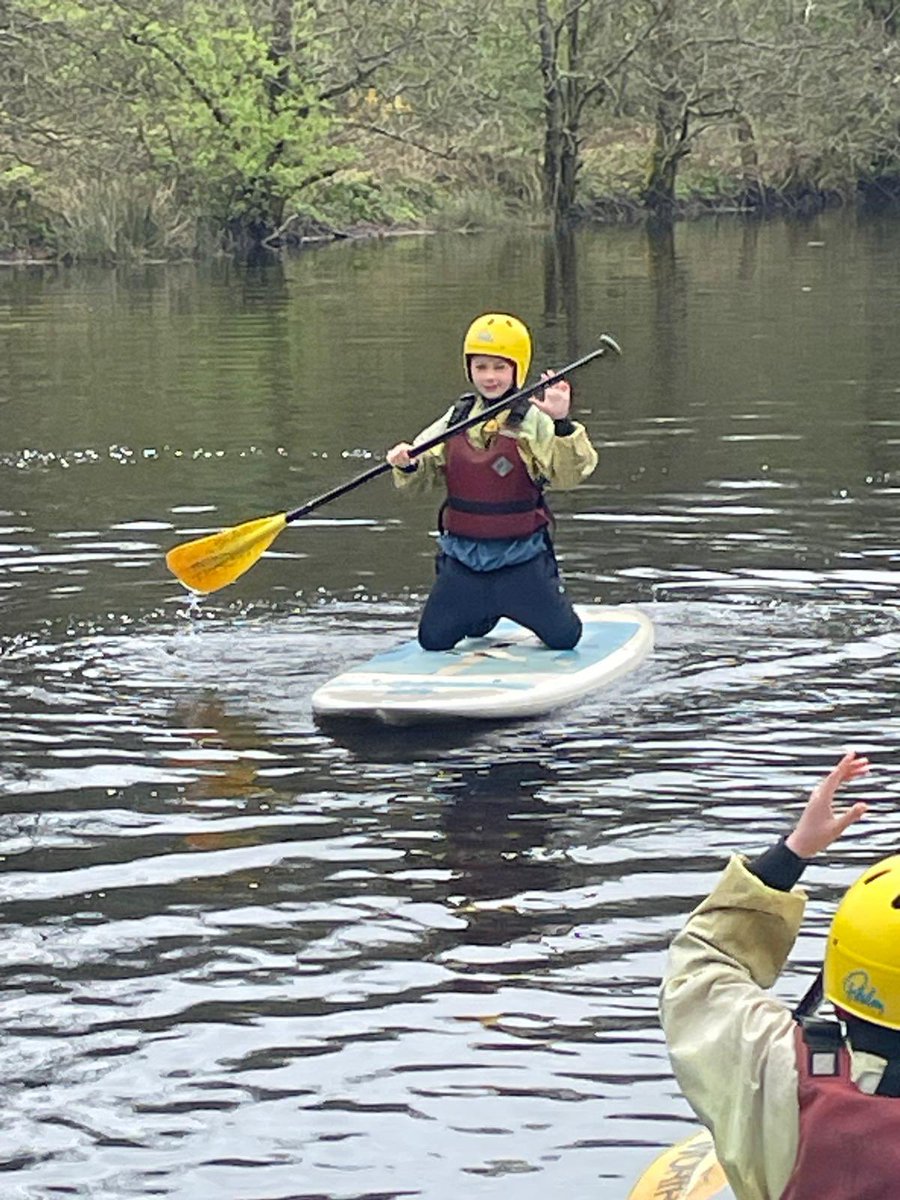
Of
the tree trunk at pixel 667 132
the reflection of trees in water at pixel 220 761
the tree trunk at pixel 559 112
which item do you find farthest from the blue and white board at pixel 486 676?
the tree trunk at pixel 667 132

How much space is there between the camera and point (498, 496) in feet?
26.2

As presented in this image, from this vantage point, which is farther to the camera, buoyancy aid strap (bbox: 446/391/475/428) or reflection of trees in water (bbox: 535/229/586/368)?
reflection of trees in water (bbox: 535/229/586/368)

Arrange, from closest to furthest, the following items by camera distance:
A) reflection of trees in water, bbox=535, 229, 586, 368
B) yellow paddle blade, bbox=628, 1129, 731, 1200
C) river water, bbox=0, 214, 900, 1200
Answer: yellow paddle blade, bbox=628, 1129, 731, 1200
river water, bbox=0, 214, 900, 1200
reflection of trees in water, bbox=535, 229, 586, 368

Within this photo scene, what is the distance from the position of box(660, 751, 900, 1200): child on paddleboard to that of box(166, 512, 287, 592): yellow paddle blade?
5763 mm

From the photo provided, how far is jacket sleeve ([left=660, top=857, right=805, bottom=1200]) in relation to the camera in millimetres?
2869

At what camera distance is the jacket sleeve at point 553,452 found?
7781mm

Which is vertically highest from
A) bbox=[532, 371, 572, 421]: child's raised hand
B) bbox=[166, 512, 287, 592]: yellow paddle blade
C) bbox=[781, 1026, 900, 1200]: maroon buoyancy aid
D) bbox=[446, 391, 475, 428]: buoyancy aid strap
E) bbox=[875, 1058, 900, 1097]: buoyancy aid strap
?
bbox=[532, 371, 572, 421]: child's raised hand

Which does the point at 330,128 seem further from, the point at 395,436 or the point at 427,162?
the point at 395,436

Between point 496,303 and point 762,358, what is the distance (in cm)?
653

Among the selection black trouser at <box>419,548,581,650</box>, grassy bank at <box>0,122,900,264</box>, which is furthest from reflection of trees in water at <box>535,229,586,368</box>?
black trouser at <box>419,548,581,650</box>

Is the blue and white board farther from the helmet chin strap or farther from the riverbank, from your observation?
the riverbank

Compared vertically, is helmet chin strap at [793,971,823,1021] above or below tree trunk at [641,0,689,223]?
below

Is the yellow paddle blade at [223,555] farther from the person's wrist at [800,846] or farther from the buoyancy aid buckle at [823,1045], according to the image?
the buoyancy aid buckle at [823,1045]

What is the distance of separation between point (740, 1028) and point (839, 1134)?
0.24 metres
